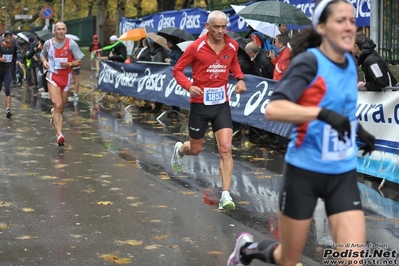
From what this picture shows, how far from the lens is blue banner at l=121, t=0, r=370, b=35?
14.7m

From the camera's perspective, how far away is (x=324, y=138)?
180 inches

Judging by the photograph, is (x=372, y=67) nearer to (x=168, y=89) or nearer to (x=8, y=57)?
(x=168, y=89)

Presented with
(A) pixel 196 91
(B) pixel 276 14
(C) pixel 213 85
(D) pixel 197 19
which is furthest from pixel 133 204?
(D) pixel 197 19

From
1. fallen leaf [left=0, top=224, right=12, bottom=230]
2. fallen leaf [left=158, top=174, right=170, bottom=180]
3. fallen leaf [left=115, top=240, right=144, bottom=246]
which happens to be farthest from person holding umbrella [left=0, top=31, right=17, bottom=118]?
fallen leaf [left=115, top=240, right=144, bottom=246]

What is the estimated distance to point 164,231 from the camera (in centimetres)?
742

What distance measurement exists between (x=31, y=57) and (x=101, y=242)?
22.9m

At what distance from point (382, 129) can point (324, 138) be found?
5.63 metres

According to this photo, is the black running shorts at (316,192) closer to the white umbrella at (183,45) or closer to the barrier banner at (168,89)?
the barrier banner at (168,89)

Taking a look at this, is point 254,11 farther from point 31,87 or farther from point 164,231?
point 31,87

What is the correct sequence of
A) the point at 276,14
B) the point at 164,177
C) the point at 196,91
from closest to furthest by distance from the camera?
the point at 196,91, the point at 164,177, the point at 276,14

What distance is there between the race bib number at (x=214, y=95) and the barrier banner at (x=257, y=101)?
2384mm

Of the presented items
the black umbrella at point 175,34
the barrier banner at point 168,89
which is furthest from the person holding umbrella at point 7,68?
the black umbrella at point 175,34

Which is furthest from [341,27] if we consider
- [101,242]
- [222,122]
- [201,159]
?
[201,159]

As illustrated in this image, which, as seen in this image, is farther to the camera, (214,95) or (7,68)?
(7,68)
